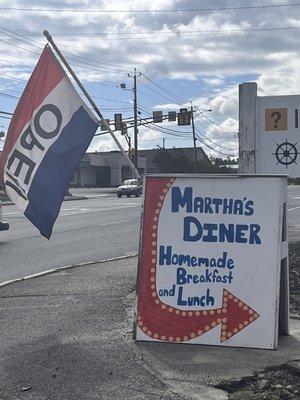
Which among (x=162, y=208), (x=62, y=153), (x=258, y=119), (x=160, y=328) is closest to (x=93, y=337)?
→ (x=160, y=328)

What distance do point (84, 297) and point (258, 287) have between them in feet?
9.88

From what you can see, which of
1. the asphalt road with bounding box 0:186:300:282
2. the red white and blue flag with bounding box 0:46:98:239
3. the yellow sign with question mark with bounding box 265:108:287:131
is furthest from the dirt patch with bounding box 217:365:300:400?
the asphalt road with bounding box 0:186:300:282

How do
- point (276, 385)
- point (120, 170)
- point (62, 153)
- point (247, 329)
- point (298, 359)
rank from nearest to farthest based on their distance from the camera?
point (276, 385), point (298, 359), point (247, 329), point (62, 153), point (120, 170)

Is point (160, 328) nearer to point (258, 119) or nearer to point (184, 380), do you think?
point (184, 380)

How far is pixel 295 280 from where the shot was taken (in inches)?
326

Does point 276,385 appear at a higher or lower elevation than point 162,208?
lower

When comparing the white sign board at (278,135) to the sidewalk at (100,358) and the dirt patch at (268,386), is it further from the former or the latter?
the dirt patch at (268,386)

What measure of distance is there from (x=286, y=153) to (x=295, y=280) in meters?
1.76

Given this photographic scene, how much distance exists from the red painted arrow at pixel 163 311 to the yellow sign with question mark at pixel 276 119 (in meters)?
2.60

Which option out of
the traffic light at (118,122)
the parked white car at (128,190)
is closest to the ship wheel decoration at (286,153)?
the traffic light at (118,122)

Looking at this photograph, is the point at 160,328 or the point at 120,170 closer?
the point at 160,328

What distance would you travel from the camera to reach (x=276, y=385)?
458 centimetres

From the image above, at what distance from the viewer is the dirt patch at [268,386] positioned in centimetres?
439

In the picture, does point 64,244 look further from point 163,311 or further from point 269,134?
point 163,311
